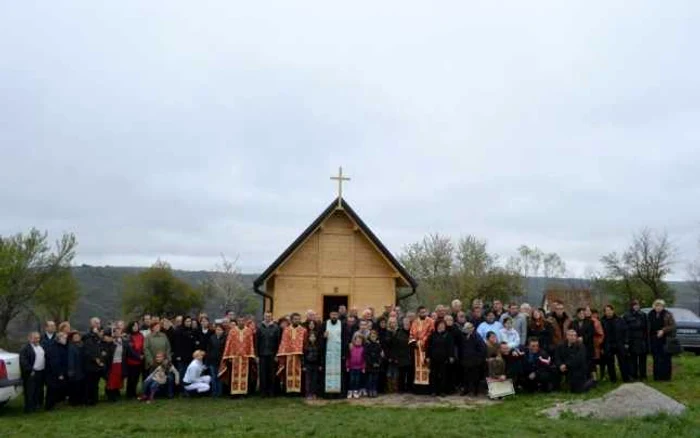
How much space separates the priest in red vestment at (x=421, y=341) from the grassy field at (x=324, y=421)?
1.83m

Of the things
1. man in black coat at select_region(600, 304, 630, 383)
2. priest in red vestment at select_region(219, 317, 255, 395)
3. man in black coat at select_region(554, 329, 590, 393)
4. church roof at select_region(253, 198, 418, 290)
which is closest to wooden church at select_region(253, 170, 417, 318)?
church roof at select_region(253, 198, 418, 290)

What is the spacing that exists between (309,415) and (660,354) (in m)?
7.56

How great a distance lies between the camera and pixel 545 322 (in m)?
15.7

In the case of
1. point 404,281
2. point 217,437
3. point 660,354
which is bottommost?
point 217,437

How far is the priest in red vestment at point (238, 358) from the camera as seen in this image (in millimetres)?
15633

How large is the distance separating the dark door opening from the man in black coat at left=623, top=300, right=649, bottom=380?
903 cm

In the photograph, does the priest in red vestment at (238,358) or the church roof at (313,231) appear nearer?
the priest in red vestment at (238,358)

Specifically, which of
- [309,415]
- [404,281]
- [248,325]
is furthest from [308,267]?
[309,415]

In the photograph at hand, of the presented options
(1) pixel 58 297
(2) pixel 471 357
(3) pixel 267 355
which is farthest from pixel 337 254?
(1) pixel 58 297

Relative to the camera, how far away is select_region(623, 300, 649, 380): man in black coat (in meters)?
15.5

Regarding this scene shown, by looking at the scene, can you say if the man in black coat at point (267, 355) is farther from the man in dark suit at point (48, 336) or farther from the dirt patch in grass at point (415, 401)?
the man in dark suit at point (48, 336)

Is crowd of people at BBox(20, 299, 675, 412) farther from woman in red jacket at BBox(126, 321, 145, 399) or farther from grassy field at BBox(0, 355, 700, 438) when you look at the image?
grassy field at BBox(0, 355, 700, 438)

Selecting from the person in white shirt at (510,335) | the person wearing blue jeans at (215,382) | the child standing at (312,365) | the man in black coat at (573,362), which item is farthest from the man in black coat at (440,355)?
the person wearing blue jeans at (215,382)

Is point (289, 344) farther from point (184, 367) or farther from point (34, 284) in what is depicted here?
point (34, 284)
